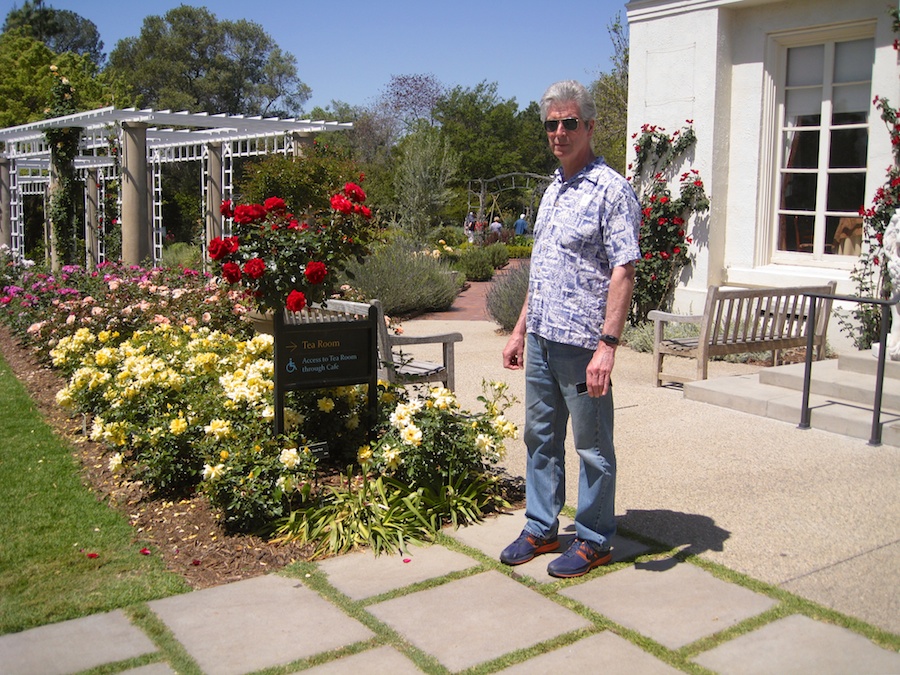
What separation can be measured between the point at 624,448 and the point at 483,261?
47.1ft

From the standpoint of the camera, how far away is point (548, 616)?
3221 millimetres

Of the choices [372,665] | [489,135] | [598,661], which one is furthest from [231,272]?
[489,135]

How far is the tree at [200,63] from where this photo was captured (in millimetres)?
51562

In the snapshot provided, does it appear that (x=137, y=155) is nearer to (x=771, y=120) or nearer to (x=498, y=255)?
(x=771, y=120)

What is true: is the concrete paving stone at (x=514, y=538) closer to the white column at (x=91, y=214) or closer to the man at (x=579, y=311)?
the man at (x=579, y=311)

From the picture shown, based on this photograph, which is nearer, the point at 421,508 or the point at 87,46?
the point at 421,508

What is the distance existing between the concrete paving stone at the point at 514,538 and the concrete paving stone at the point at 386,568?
15 cm

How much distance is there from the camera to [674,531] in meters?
4.09

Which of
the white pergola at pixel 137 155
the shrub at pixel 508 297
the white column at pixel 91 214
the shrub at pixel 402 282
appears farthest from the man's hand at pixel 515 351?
the white column at pixel 91 214

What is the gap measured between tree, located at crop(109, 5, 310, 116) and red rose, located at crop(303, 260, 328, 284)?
48867 mm

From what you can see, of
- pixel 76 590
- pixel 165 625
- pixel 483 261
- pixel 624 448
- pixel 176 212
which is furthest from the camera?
pixel 176 212

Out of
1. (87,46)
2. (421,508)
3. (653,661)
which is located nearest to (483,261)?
(421,508)

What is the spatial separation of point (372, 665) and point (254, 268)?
6.98 feet

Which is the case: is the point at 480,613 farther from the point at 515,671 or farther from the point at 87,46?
the point at 87,46
